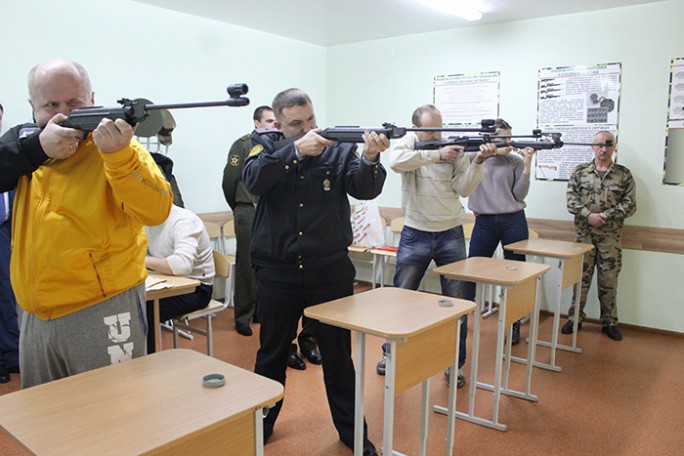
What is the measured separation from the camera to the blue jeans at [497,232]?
4156mm

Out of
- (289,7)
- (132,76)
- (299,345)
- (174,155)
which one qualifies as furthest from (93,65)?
(299,345)

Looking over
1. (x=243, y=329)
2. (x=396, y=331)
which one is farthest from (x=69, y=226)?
(x=243, y=329)

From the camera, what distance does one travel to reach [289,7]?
4.64 m

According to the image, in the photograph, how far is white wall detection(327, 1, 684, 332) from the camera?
439 cm

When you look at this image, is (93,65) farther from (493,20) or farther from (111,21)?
(493,20)

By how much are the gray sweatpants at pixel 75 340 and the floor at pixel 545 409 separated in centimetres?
126

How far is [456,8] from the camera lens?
4602 mm

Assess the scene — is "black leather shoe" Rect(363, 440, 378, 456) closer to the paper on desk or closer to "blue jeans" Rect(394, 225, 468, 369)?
"blue jeans" Rect(394, 225, 468, 369)

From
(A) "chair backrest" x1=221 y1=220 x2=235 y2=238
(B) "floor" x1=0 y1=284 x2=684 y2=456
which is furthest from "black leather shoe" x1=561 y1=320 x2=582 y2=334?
(A) "chair backrest" x1=221 y1=220 x2=235 y2=238

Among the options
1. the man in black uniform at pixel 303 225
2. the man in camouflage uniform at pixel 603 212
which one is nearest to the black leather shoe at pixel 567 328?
the man in camouflage uniform at pixel 603 212

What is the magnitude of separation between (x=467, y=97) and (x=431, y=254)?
2615 mm

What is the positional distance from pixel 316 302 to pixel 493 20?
3.83 metres

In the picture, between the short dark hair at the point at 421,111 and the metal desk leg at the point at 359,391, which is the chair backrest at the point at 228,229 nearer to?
the short dark hair at the point at 421,111

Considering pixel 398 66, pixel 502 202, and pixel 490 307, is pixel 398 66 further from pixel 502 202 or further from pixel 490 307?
pixel 490 307
